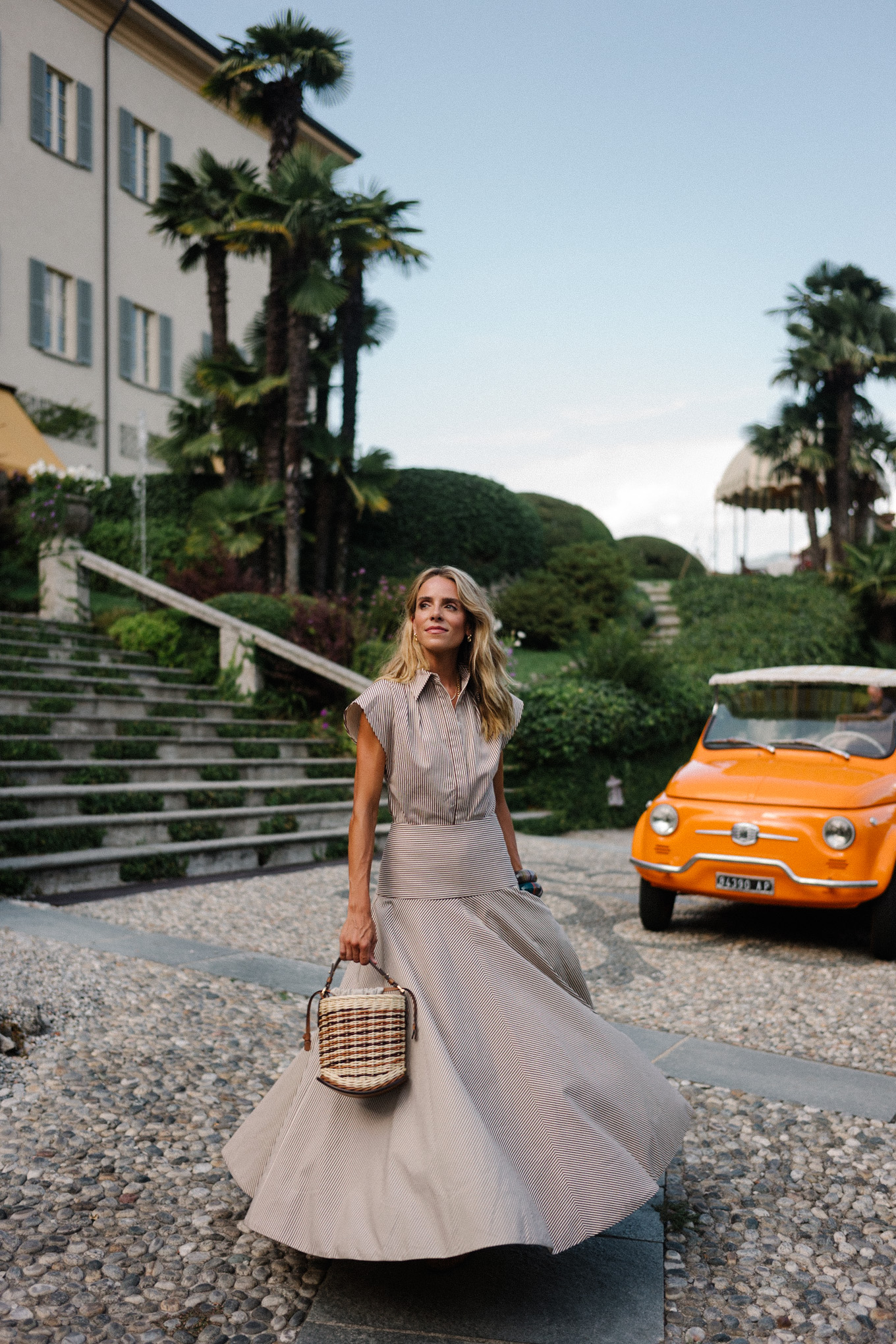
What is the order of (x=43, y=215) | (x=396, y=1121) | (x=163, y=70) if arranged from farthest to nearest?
(x=163, y=70) < (x=43, y=215) < (x=396, y=1121)

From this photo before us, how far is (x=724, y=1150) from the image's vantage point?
3199 millimetres

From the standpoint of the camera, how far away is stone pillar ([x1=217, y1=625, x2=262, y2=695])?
1158cm

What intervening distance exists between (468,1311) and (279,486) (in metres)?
13.8

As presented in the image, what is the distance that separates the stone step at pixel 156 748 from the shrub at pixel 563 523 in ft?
38.1

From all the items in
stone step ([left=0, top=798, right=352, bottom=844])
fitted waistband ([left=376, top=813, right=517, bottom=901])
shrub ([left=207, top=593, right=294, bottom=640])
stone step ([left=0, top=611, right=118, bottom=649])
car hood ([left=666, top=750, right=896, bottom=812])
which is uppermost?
shrub ([left=207, top=593, right=294, bottom=640])

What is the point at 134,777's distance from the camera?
864cm

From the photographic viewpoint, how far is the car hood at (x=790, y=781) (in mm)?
5836

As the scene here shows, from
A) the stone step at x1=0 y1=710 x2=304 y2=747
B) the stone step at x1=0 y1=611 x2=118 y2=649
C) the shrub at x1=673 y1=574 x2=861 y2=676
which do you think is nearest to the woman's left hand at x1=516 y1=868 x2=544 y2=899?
the stone step at x1=0 y1=710 x2=304 y2=747

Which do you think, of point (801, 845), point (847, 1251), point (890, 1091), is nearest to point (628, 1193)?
point (847, 1251)

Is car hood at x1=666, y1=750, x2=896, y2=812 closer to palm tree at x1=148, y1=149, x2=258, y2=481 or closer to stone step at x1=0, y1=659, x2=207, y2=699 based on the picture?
stone step at x1=0, y1=659, x2=207, y2=699

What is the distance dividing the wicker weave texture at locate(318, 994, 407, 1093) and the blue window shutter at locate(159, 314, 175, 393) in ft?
66.0

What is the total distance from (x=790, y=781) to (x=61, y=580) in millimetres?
9410

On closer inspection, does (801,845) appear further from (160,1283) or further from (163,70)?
(163,70)

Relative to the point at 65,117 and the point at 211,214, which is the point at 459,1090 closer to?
the point at 211,214
